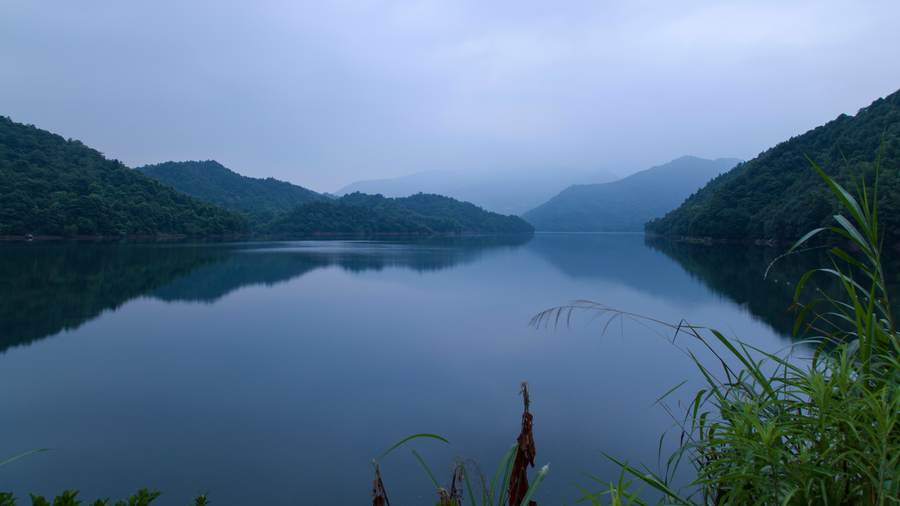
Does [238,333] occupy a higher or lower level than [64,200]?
lower

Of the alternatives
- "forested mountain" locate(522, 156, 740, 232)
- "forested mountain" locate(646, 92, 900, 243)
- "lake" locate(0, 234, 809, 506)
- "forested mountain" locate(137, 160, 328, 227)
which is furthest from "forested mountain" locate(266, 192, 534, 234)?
"lake" locate(0, 234, 809, 506)

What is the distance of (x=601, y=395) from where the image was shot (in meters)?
5.76

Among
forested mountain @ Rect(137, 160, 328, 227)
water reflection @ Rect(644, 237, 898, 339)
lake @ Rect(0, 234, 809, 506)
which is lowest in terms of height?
lake @ Rect(0, 234, 809, 506)

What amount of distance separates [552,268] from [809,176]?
22953mm

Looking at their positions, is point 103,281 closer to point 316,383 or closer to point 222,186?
point 316,383

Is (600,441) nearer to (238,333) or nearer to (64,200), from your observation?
(238,333)

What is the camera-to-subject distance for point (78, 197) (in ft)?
133

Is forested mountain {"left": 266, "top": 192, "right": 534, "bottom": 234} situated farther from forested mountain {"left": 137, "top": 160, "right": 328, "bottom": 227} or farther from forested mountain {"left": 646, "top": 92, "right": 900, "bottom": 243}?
forested mountain {"left": 646, "top": 92, "right": 900, "bottom": 243}

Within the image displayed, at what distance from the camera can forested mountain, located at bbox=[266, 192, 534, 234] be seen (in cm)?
7462

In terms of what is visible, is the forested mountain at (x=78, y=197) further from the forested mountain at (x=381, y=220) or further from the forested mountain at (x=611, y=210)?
the forested mountain at (x=611, y=210)

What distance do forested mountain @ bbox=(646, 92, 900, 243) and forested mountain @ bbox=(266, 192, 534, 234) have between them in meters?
52.0

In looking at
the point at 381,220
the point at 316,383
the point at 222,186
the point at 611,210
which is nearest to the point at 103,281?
the point at 316,383

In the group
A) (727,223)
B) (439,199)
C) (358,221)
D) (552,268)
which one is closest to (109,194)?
(358,221)

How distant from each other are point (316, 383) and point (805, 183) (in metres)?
35.9
